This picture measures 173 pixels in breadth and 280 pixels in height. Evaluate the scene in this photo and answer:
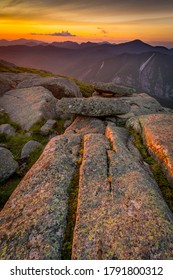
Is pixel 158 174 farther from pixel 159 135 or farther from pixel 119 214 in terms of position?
pixel 119 214

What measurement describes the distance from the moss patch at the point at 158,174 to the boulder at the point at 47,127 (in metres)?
9.56

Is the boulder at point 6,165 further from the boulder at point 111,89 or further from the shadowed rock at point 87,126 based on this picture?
the boulder at point 111,89

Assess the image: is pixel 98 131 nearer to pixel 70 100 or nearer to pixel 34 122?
pixel 70 100

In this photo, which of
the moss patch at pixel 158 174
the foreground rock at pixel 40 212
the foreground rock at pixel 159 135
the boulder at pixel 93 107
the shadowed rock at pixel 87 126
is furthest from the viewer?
the boulder at pixel 93 107

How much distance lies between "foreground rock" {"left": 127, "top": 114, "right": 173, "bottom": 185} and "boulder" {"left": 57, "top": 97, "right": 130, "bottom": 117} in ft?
6.09

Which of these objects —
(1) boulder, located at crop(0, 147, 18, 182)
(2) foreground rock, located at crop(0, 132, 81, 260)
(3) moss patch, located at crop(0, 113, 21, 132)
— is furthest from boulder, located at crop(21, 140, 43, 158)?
(3) moss patch, located at crop(0, 113, 21, 132)

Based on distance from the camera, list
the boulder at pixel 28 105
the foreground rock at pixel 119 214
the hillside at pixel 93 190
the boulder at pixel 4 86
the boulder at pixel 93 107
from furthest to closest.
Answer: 1. the boulder at pixel 4 86
2. the boulder at pixel 28 105
3. the boulder at pixel 93 107
4. the hillside at pixel 93 190
5. the foreground rock at pixel 119 214

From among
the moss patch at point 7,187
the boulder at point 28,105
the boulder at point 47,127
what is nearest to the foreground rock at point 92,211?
the moss patch at point 7,187

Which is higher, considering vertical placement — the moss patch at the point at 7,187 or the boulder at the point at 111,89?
the boulder at the point at 111,89

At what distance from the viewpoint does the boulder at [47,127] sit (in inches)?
851

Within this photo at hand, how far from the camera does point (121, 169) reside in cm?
1184

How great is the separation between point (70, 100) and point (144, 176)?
11756 mm

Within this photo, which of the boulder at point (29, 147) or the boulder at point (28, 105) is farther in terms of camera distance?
the boulder at point (28, 105)
